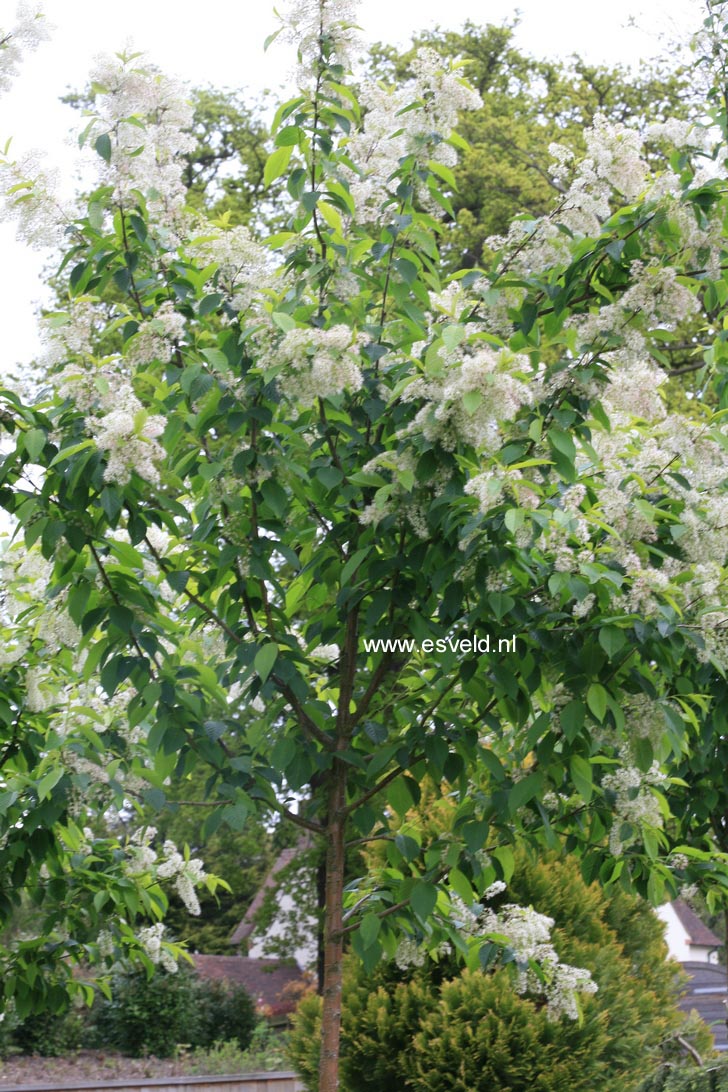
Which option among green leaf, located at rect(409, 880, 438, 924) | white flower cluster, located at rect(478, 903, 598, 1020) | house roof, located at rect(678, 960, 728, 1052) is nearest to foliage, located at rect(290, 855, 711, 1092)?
white flower cluster, located at rect(478, 903, 598, 1020)

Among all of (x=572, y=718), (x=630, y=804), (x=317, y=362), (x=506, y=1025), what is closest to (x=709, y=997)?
(x=506, y=1025)

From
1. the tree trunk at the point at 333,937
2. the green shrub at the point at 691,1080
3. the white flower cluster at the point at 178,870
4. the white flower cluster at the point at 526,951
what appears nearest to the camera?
the tree trunk at the point at 333,937

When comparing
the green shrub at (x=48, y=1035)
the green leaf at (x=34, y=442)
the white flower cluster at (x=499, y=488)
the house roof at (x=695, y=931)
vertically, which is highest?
the green leaf at (x=34, y=442)

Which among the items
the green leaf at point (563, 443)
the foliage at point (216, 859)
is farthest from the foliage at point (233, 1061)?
the green leaf at point (563, 443)

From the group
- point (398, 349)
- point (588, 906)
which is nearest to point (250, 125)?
point (588, 906)

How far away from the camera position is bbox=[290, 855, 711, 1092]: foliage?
566 centimetres

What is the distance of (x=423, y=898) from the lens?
3.01 metres

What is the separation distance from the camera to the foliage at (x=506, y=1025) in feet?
18.6

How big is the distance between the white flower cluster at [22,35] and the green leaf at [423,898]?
101 inches

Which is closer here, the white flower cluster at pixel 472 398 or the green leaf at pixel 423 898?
the white flower cluster at pixel 472 398

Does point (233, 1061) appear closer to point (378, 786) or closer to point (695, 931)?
point (378, 786)

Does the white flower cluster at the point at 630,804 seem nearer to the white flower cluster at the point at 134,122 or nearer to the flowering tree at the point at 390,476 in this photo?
the flowering tree at the point at 390,476

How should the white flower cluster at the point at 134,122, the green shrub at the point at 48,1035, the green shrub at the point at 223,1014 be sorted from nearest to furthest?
the white flower cluster at the point at 134,122 → the green shrub at the point at 48,1035 → the green shrub at the point at 223,1014

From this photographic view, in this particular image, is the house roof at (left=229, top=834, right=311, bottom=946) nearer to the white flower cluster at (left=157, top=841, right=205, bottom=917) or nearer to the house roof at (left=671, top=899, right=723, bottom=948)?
the house roof at (left=671, top=899, right=723, bottom=948)
